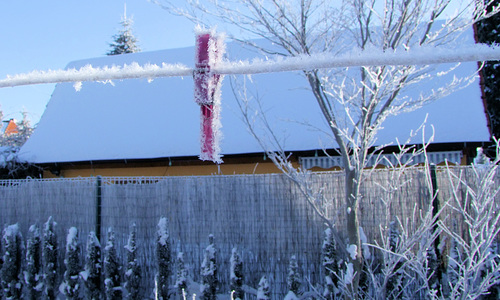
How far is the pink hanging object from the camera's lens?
67.2 inches

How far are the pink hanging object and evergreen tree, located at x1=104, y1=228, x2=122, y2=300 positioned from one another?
14.5 ft

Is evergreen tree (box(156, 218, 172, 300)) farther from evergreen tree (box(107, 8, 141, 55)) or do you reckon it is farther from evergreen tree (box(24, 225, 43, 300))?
evergreen tree (box(107, 8, 141, 55))

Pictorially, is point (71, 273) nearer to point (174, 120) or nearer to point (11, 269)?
point (11, 269)

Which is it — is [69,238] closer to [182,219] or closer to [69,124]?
[182,219]

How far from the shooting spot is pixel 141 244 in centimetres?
589

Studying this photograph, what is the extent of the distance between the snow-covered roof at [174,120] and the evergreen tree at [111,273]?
393 cm

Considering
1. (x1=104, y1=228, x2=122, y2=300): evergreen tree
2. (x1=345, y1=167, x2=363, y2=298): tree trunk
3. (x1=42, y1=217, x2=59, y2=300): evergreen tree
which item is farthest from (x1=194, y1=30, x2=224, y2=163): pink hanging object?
(x1=42, y1=217, x2=59, y2=300): evergreen tree

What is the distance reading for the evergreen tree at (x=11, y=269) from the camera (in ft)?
20.6

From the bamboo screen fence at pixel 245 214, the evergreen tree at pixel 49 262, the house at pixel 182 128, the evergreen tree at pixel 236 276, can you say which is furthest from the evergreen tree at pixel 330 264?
the evergreen tree at pixel 49 262

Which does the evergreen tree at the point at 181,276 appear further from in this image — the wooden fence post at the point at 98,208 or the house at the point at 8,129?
the house at the point at 8,129

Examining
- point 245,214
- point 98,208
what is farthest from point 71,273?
point 245,214

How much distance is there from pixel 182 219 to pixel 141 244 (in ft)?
2.36

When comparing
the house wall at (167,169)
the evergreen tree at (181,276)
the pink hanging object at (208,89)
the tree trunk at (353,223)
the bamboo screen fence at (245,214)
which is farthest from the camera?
the house wall at (167,169)

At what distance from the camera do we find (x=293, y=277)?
496 cm
